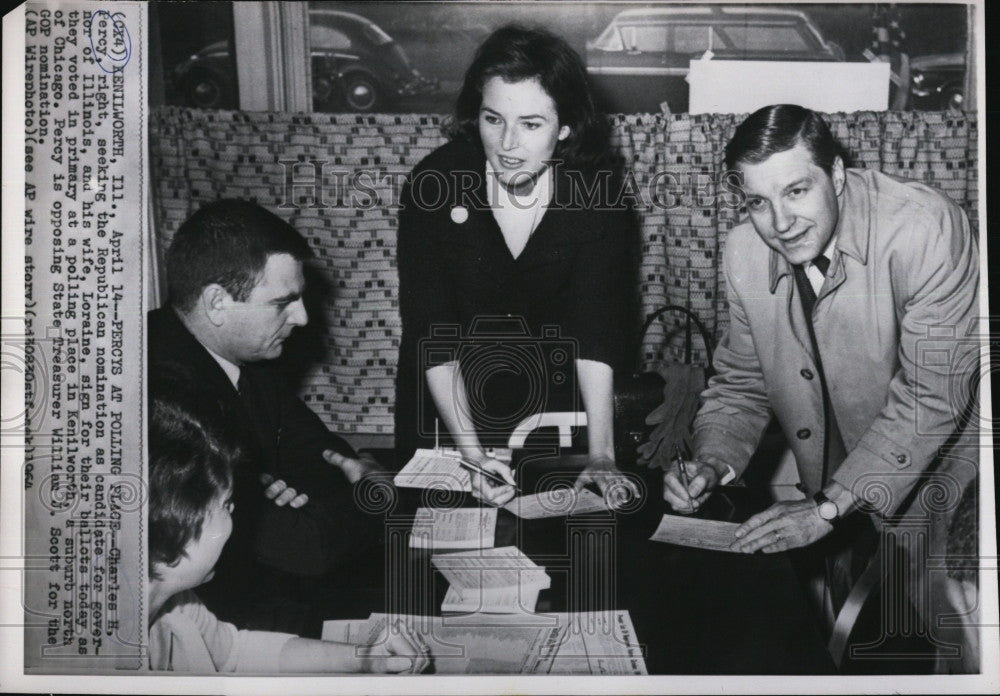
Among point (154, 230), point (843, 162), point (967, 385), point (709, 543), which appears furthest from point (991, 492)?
point (154, 230)

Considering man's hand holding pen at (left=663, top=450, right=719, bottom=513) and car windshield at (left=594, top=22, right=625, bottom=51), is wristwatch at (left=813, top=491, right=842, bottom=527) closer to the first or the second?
man's hand holding pen at (left=663, top=450, right=719, bottom=513)

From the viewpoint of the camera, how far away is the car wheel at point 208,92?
2240mm

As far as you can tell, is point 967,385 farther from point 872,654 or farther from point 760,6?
point 760,6

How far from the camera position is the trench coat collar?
7.22 feet

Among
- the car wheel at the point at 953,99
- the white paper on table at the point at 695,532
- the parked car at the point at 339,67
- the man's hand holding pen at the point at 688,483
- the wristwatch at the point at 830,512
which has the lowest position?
the white paper on table at the point at 695,532

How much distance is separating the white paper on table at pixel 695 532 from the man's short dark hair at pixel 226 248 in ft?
3.55

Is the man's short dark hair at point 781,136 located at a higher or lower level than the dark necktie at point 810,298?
higher

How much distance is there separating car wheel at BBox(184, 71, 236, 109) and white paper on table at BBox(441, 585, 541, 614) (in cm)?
130

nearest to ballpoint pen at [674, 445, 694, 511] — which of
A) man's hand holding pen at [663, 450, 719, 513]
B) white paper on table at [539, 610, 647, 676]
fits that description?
man's hand holding pen at [663, 450, 719, 513]

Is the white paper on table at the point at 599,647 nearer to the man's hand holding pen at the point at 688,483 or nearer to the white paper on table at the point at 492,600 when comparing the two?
the white paper on table at the point at 492,600

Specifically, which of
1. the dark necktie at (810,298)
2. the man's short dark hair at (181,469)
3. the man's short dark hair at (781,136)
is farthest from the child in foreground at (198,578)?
the man's short dark hair at (781,136)

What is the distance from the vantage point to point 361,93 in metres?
2.25

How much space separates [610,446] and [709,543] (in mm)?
321

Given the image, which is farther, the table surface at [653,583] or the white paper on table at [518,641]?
the white paper on table at [518,641]
